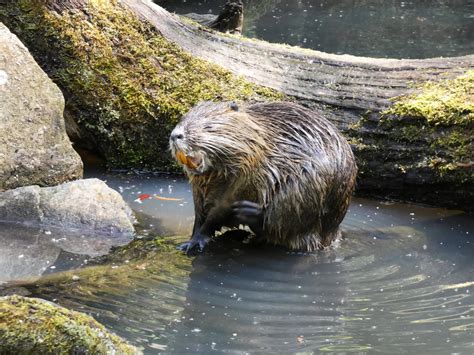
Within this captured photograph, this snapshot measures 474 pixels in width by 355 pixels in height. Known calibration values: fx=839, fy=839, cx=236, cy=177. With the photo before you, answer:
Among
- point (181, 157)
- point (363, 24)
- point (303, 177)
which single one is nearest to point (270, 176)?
point (303, 177)

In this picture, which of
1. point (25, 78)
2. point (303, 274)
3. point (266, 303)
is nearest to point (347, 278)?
point (303, 274)

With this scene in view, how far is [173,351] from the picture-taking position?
12.3 feet

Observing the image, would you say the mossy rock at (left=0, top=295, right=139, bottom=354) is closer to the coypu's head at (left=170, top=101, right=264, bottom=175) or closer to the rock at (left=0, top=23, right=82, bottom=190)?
the coypu's head at (left=170, top=101, right=264, bottom=175)

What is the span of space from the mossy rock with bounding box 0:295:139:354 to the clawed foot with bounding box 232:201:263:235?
2215 millimetres

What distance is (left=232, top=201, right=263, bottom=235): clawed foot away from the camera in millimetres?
5207

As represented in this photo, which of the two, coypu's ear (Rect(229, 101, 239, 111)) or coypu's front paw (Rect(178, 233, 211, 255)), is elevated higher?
coypu's ear (Rect(229, 101, 239, 111))

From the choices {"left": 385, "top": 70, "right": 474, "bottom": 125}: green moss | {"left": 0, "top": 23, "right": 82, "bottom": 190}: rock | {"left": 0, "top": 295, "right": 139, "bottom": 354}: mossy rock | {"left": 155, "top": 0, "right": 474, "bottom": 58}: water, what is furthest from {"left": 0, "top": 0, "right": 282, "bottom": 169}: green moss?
{"left": 155, "top": 0, "right": 474, "bottom": 58}: water

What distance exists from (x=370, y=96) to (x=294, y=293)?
2302 mm

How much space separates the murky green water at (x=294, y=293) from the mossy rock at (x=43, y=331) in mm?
744

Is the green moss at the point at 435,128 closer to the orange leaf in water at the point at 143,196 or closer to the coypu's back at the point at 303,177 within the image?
the coypu's back at the point at 303,177

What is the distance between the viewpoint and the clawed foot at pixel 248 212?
5207mm

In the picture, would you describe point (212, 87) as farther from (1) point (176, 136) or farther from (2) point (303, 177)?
(1) point (176, 136)

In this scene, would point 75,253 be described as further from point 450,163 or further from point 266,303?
point 450,163

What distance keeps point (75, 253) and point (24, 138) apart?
1.14 metres
